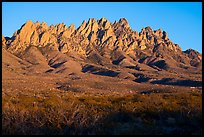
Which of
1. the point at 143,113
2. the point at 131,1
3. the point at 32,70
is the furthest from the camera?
the point at 32,70

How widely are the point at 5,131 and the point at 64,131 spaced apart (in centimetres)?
172

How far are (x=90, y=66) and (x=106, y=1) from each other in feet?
520

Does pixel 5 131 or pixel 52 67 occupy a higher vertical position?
pixel 52 67

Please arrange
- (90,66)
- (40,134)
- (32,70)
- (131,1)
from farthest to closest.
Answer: (90,66), (32,70), (40,134), (131,1)

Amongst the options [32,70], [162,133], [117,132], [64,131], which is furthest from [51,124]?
[32,70]

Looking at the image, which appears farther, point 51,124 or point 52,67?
point 52,67

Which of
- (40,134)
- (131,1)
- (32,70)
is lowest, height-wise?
(40,134)

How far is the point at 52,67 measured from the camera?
17050cm

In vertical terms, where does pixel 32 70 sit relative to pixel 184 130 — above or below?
above

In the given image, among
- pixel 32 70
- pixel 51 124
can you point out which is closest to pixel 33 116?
pixel 51 124

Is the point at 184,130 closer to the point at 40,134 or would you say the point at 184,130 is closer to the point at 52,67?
the point at 40,134

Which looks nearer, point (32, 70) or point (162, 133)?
point (162, 133)

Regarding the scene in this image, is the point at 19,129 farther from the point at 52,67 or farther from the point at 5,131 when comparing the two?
the point at 52,67

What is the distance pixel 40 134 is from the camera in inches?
404
